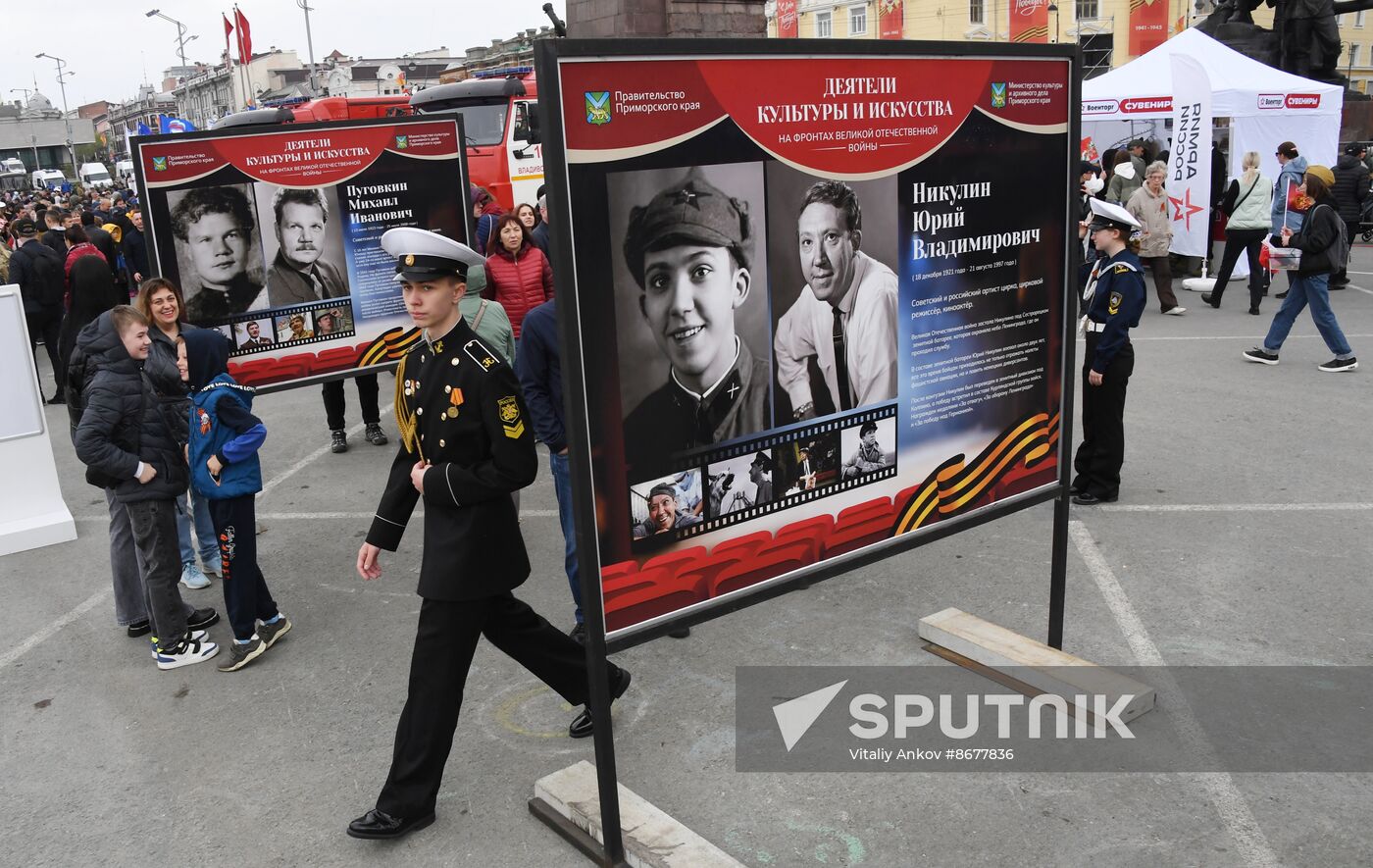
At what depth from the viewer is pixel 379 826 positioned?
3.87m

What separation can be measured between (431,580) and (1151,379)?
854 centimetres

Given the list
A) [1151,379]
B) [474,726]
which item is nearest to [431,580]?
[474,726]

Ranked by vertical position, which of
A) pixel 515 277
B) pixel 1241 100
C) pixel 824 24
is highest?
pixel 824 24

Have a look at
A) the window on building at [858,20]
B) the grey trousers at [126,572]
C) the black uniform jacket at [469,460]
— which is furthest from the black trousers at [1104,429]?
the window on building at [858,20]

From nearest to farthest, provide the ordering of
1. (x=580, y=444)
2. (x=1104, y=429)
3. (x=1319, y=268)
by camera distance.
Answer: (x=580, y=444), (x=1104, y=429), (x=1319, y=268)

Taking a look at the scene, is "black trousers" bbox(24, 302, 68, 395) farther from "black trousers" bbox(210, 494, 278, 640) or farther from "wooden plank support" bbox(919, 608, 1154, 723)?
"wooden plank support" bbox(919, 608, 1154, 723)

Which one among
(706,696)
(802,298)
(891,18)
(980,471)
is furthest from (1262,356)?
(891,18)

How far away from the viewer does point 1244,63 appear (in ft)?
54.3

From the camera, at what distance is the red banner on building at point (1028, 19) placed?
53469 millimetres

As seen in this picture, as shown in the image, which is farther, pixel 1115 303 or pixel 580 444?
pixel 1115 303

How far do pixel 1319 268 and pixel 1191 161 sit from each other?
233 inches

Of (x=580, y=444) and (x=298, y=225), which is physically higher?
(x=298, y=225)

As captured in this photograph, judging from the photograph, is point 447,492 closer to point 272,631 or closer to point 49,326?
point 272,631

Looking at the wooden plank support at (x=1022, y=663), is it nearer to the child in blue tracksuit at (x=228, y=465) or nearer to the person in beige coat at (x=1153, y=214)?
the child in blue tracksuit at (x=228, y=465)
